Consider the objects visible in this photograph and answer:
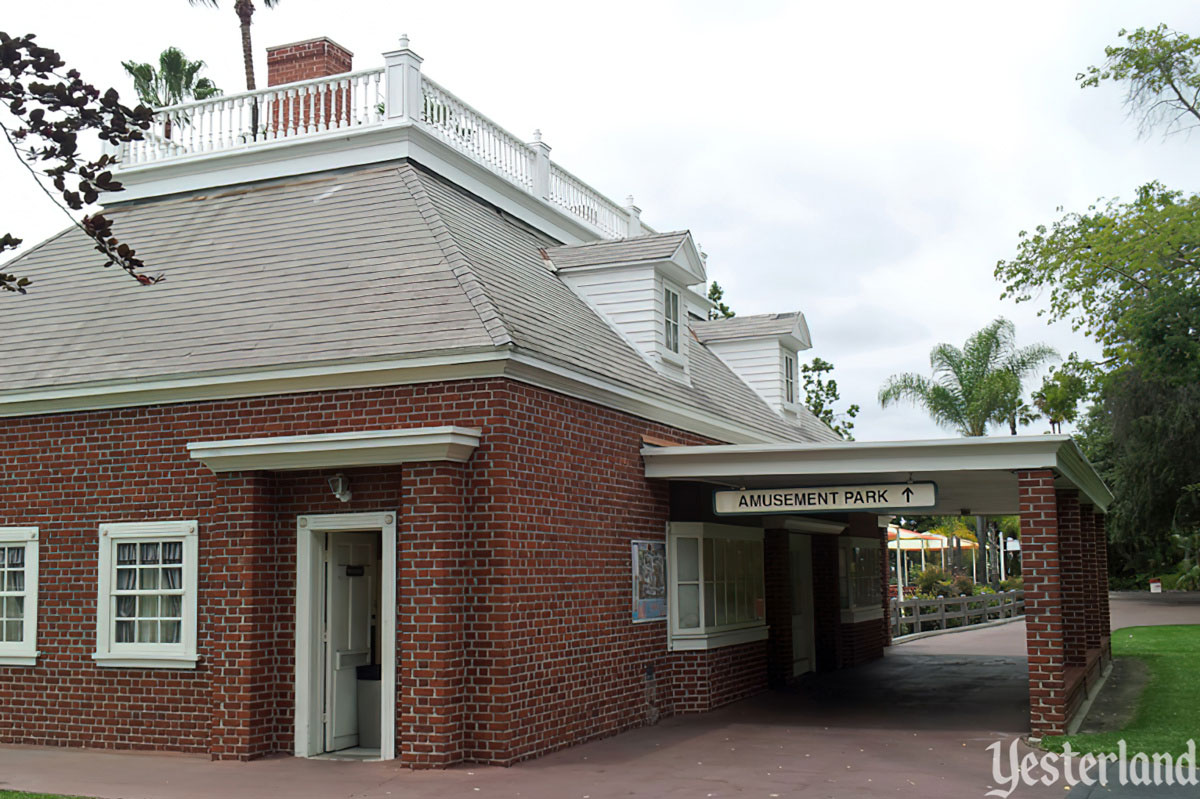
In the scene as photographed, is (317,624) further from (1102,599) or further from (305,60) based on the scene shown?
(1102,599)

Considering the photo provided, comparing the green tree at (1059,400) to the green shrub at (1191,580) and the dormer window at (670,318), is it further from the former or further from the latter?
the dormer window at (670,318)

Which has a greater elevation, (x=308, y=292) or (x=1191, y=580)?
(x=308, y=292)

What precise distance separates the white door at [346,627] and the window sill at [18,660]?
3401 mm

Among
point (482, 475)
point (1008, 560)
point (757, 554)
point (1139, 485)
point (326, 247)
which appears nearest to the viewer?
point (482, 475)

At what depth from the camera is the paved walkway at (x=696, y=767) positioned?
9.66 metres

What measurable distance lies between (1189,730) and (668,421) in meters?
6.71

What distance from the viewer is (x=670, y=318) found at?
16.4 m

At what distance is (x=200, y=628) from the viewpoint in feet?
38.8

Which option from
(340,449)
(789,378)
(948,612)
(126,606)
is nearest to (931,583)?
(948,612)

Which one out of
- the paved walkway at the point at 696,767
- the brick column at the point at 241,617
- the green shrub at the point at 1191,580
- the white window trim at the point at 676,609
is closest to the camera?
the paved walkway at the point at 696,767

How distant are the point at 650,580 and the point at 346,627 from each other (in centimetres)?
377

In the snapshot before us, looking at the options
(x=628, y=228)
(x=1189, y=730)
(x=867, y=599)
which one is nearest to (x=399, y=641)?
(x=1189, y=730)

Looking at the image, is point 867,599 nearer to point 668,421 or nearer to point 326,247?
point 668,421

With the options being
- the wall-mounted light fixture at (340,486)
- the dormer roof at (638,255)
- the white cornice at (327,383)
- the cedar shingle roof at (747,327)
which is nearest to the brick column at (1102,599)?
the cedar shingle roof at (747,327)
